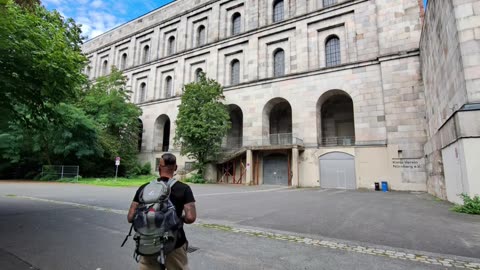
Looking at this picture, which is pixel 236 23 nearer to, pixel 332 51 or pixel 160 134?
pixel 332 51

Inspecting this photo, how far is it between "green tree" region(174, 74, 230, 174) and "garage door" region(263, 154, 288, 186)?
5.42 meters

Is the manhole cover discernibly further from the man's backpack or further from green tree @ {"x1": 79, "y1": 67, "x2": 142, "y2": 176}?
green tree @ {"x1": 79, "y1": 67, "x2": 142, "y2": 176}

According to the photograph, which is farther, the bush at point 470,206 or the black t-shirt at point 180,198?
the bush at point 470,206

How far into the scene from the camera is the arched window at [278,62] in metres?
28.1

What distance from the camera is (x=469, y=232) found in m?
6.13

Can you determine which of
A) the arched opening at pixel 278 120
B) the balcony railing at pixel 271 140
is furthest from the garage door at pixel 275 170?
the arched opening at pixel 278 120

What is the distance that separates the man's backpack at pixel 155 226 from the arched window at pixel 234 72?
29635mm

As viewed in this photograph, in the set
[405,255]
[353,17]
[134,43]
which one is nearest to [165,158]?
[405,255]

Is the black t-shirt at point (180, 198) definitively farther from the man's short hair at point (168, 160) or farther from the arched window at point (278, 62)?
the arched window at point (278, 62)

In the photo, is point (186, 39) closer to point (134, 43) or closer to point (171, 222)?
point (134, 43)

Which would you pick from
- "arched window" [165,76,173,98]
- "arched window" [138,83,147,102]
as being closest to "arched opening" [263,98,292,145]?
"arched window" [165,76,173,98]

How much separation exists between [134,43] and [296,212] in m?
41.4

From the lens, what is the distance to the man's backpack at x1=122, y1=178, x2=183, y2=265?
2.14 m

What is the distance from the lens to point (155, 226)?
7.03 feet
